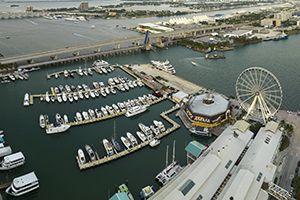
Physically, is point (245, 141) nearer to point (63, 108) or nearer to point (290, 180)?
point (290, 180)

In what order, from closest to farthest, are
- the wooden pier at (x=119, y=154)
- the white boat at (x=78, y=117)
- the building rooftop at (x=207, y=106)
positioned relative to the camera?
the wooden pier at (x=119, y=154) → the building rooftop at (x=207, y=106) → the white boat at (x=78, y=117)

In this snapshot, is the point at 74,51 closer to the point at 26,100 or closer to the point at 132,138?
the point at 26,100

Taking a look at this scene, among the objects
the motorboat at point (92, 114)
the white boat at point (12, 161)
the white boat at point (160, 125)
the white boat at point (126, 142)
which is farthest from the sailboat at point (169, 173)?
the white boat at point (12, 161)

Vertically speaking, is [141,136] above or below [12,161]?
above

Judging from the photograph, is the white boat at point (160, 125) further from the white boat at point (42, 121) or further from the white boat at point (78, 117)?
the white boat at point (42, 121)

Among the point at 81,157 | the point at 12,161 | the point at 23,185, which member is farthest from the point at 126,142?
the point at 12,161

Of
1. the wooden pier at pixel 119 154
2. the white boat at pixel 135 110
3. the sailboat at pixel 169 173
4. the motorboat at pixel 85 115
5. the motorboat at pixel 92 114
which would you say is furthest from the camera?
the white boat at pixel 135 110
